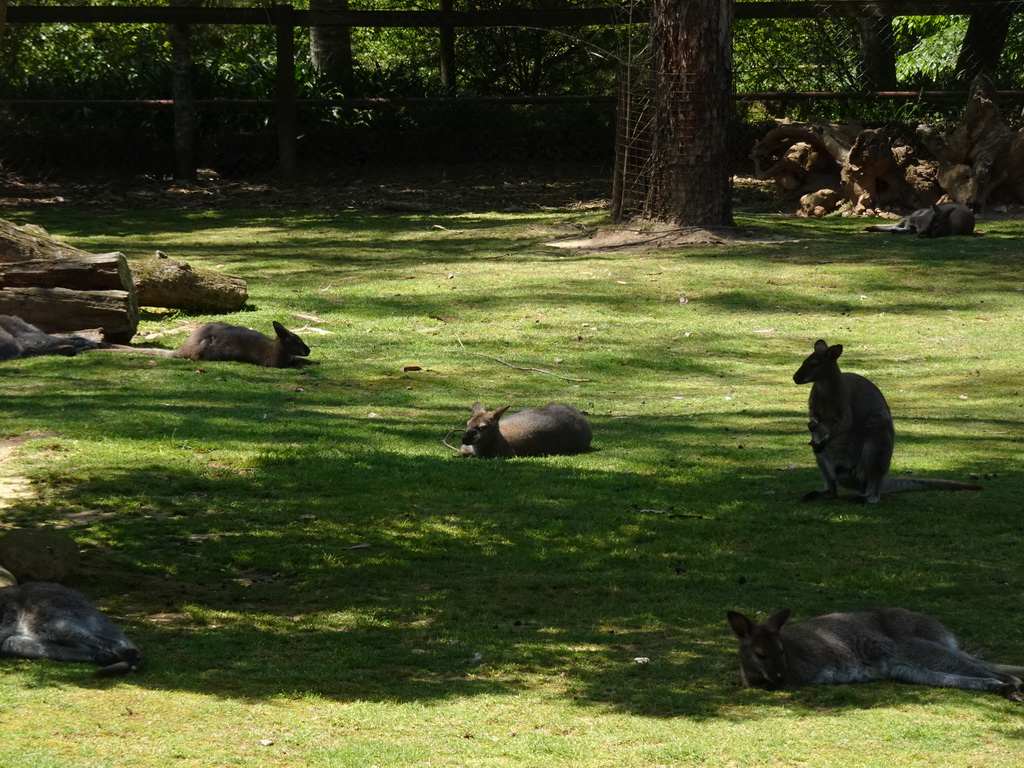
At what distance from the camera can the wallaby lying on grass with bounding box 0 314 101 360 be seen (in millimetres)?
11648

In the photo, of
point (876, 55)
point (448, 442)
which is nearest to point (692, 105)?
point (876, 55)

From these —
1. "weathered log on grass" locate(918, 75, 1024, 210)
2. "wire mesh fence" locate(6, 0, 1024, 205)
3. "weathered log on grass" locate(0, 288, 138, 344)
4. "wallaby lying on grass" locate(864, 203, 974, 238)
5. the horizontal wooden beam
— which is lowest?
"weathered log on grass" locate(0, 288, 138, 344)

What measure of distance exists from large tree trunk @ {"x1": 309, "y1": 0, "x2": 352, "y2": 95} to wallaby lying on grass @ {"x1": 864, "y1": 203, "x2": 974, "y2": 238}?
11293mm

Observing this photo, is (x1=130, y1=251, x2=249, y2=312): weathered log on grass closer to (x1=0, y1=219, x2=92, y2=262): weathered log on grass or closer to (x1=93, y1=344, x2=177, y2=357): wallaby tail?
(x1=0, y1=219, x2=92, y2=262): weathered log on grass

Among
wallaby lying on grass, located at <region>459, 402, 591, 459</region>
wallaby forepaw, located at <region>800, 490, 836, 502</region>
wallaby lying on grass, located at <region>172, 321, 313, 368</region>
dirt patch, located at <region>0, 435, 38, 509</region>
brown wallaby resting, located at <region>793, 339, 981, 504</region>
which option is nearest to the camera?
brown wallaby resting, located at <region>793, 339, 981, 504</region>

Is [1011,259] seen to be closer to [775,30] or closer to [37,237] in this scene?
[775,30]

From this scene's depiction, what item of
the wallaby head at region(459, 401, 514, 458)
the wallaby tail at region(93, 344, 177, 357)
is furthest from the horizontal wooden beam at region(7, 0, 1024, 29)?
the wallaby head at region(459, 401, 514, 458)

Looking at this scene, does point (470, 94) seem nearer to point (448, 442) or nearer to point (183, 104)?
point (183, 104)

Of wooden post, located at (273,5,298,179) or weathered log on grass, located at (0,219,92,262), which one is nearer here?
weathered log on grass, located at (0,219,92,262)

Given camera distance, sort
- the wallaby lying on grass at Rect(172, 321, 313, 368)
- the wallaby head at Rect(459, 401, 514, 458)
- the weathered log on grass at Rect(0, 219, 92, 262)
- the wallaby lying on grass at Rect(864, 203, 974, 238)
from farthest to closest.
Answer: the wallaby lying on grass at Rect(864, 203, 974, 238) → the weathered log on grass at Rect(0, 219, 92, 262) → the wallaby lying on grass at Rect(172, 321, 313, 368) → the wallaby head at Rect(459, 401, 514, 458)

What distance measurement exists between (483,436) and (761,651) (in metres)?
4.07

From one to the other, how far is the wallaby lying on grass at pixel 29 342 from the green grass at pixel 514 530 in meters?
0.28

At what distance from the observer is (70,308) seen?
12.3m

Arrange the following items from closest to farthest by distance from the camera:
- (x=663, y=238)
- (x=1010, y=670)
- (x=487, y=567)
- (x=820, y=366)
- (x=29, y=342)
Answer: (x=1010, y=670) → (x=487, y=567) → (x=820, y=366) → (x=29, y=342) → (x=663, y=238)
